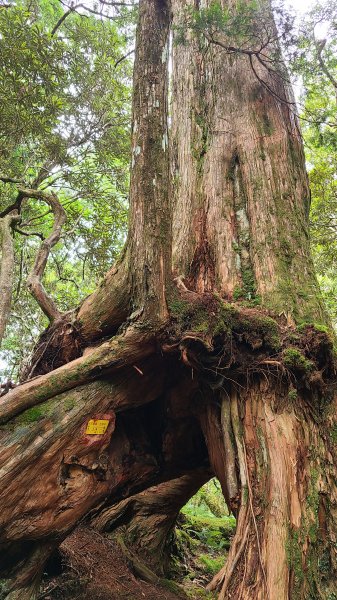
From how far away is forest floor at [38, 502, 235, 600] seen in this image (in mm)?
4062

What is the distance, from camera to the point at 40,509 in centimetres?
316

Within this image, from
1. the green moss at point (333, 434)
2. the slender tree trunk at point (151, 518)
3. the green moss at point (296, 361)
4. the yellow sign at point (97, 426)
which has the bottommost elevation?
the slender tree trunk at point (151, 518)

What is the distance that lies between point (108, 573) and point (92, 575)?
0.26m

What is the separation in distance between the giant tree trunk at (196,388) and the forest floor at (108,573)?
800 millimetres

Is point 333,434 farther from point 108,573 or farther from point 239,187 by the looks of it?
point 108,573

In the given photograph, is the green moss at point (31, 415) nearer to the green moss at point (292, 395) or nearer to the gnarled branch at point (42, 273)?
the gnarled branch at point (42, 273)

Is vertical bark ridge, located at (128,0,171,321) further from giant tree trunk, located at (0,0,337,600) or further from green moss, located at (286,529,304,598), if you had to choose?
green moss, located at (286,529,304,598)

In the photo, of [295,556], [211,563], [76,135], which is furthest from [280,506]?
[76,135]

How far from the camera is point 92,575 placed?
443 centimetres

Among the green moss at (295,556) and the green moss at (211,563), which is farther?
the green moss at (211,563)

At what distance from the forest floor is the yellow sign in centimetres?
158

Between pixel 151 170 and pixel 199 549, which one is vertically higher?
pixel 151 170

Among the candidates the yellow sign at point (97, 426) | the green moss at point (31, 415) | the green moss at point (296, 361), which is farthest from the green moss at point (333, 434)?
the green moss at point (31, 415)

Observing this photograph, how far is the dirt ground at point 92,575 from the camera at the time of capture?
4000 mm
